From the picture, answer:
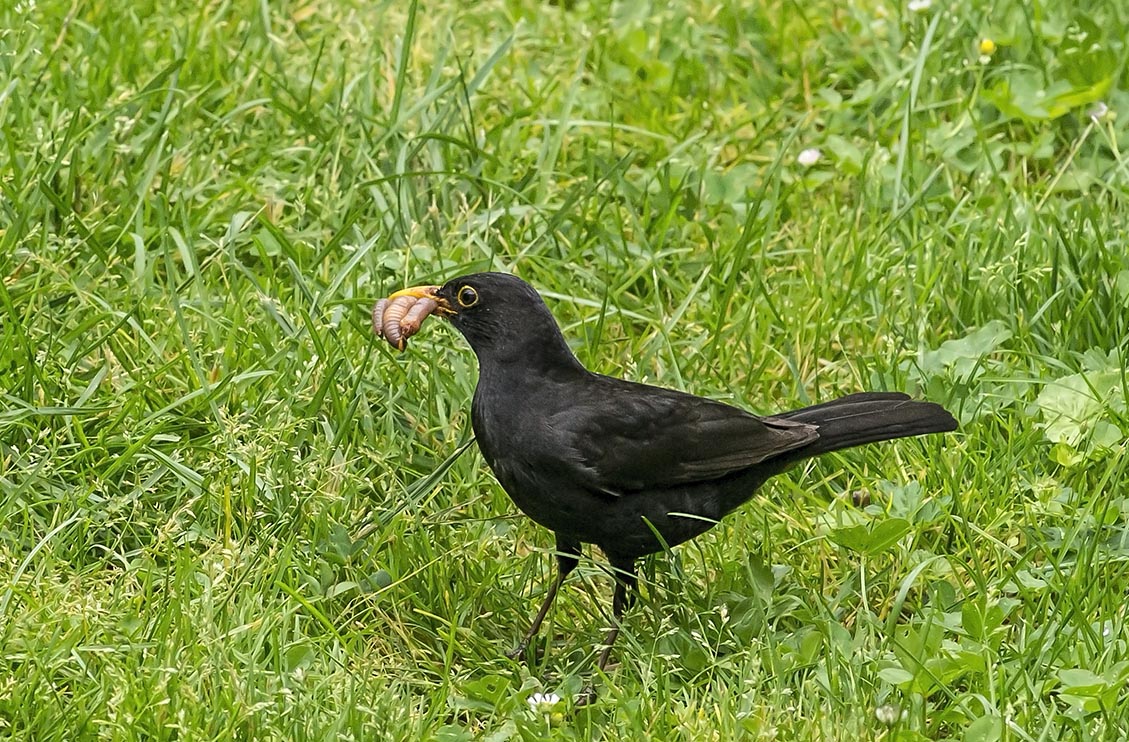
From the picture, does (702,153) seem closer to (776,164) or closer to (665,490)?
(776,164)

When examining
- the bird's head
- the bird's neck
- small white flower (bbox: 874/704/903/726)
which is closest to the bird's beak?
the bird's head

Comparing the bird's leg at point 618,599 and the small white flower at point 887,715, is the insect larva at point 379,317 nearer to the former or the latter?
the bird's leg at point 618,599

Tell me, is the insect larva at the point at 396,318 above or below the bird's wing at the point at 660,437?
above

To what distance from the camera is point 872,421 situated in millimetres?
4477

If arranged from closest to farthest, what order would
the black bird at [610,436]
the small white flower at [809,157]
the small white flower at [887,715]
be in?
the small white flower at [887,715] < the black bird at [610,436] < the small white flower at [809,157]

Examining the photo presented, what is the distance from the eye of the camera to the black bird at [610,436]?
4.31 metres

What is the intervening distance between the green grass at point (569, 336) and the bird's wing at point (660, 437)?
31 centimetres

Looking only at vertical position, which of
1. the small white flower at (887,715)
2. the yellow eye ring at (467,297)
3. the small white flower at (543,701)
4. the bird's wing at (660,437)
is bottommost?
the small white flower at (543,701)

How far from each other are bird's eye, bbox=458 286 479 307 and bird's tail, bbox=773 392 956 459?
3.10ft

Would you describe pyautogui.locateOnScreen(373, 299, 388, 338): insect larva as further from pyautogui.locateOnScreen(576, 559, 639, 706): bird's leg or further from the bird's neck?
pyautogui.locateOnScreen(576, 559, 639, 706): bird's leg

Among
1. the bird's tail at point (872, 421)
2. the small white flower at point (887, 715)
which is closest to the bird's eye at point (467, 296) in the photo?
the bird's tail at point (872, 421)

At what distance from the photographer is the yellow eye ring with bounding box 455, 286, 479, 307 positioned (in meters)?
4.53

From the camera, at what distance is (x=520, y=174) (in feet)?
20.3

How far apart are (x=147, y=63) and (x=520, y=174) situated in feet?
4.85
